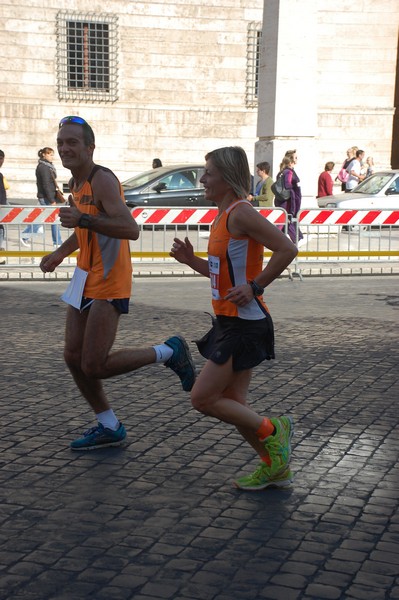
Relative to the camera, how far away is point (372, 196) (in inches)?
875

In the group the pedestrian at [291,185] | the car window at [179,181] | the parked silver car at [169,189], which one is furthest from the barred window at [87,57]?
the pedestrian at [291,185]


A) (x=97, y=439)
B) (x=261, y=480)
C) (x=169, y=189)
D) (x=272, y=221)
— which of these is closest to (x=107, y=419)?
(x=97, y=439)

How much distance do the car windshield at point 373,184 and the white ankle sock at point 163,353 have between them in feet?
56.4

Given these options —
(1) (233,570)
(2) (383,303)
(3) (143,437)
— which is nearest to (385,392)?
(3) (143,437)

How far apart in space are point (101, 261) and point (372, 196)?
17123mm

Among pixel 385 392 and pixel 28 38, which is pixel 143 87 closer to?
pixel 28 38

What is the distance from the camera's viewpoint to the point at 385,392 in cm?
759

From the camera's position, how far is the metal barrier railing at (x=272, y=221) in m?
15.5

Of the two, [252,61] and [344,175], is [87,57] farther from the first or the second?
[344,175]

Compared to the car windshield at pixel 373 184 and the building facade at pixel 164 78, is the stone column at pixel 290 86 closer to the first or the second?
the car windshield at pixel 373 184

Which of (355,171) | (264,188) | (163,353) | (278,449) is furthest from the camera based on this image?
(355,171)

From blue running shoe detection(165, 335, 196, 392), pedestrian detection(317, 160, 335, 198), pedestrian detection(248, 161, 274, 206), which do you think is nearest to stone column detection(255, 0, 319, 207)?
pedestrian detection(248, 161, 274, 206)

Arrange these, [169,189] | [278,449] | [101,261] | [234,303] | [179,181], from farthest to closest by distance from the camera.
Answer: [179,181] → [169,189] → [101,261] → [278,449] → [234,303]

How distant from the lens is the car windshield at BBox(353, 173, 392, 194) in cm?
2261
